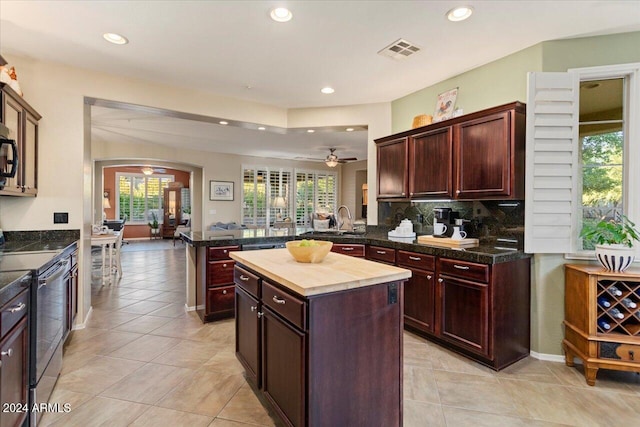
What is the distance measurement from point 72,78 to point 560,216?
4882 mm

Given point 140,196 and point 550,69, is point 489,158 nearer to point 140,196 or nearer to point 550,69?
point 550,69

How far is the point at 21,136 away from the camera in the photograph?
2.66m

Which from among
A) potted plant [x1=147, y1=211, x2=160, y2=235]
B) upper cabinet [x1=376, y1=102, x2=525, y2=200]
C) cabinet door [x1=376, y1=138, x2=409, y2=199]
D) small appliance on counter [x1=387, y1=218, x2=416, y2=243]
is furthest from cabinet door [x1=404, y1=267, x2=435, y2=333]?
potted plant [x1=147, y1=211, x2=160, y2=235]

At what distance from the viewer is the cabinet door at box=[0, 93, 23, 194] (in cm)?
237

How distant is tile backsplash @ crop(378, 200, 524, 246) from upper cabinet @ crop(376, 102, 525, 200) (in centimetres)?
27

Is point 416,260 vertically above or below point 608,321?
above

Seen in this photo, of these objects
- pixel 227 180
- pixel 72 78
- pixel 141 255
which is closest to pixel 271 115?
pixel 72 78

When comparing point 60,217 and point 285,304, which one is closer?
point 285,304

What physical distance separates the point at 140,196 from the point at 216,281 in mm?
10743

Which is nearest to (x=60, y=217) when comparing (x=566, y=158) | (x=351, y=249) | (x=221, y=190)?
(x=351, y=249)

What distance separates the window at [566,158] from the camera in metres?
2.62

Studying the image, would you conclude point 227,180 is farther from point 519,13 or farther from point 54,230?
point 519,13

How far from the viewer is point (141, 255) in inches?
324

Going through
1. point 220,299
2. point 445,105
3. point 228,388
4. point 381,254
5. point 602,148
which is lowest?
point 228,388
